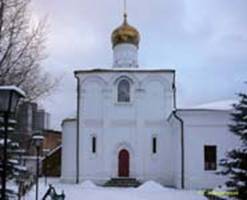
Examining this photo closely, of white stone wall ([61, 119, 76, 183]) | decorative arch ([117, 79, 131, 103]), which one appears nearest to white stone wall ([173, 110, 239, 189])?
decorative arch ([117, 79, 131, 103])

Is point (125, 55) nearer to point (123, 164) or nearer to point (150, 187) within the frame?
point (123, 164)

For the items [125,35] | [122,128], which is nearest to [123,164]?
[122,128]

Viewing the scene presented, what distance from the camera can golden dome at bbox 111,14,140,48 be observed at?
121 ft

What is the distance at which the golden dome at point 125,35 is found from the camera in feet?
121

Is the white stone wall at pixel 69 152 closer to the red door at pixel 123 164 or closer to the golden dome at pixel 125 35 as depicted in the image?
the red door at pixel 123 164

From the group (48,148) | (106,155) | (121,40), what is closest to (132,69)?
(121,40)

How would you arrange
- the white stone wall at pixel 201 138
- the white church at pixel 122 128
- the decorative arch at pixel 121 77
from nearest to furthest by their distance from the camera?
1. the white stone wall at pixel 201 138
2. the white church at pixel 122 128
3. the decorative arch at pixel 121 77

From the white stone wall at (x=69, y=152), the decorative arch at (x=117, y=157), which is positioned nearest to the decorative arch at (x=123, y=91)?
Result: the decorative arch at (x=117, y=157)

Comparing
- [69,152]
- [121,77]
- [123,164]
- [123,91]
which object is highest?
[121,77]

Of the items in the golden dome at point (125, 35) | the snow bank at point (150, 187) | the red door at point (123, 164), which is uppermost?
the golden dome at point (125, 35)

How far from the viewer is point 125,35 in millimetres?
37031

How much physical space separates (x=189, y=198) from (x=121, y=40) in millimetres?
16244

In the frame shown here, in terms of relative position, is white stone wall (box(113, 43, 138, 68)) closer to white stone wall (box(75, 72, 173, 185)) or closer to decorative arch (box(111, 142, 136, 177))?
white stone wall (box(75, 72, 173, 185))

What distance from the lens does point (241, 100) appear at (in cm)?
1592
